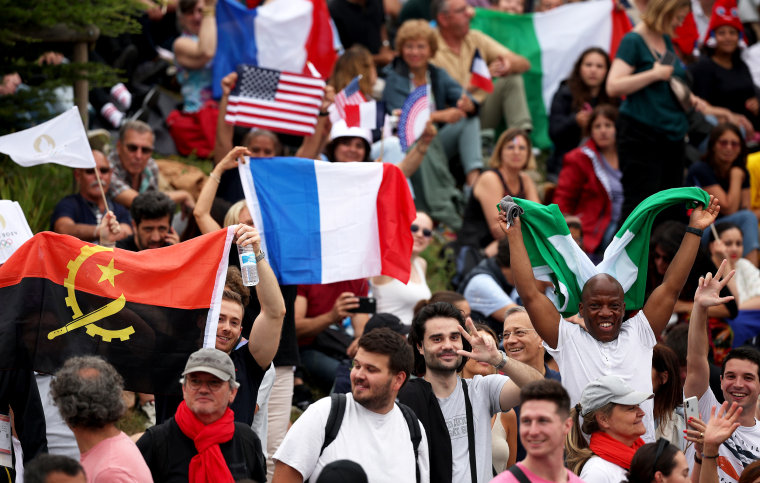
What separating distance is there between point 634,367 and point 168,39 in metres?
8.75

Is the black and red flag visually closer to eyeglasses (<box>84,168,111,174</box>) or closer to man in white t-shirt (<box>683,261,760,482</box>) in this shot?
eyeglasses (<box>84,168,111,174</box>)

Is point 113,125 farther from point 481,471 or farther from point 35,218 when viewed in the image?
point 481,471

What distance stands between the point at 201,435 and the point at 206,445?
56 mm

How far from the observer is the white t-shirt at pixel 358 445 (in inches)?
220

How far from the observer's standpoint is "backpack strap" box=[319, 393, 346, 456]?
18.5 feet

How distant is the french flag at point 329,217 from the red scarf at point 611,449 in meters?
2.78

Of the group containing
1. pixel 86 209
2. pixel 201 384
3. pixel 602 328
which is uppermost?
pixel 602 328

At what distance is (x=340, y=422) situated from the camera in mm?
5691

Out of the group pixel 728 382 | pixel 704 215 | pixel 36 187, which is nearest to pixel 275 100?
pixel 36 187

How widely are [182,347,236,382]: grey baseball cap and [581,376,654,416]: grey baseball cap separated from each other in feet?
6.09

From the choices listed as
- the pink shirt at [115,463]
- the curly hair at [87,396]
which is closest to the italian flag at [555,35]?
the curly hair at [87,396]

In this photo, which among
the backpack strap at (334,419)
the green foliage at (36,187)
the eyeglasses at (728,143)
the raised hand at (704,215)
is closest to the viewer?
the backpack strap at (334,419)

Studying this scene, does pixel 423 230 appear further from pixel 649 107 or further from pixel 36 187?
pixel 36 187

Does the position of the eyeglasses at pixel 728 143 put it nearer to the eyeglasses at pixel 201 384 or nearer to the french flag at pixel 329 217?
the french flag at pixel 329 217
